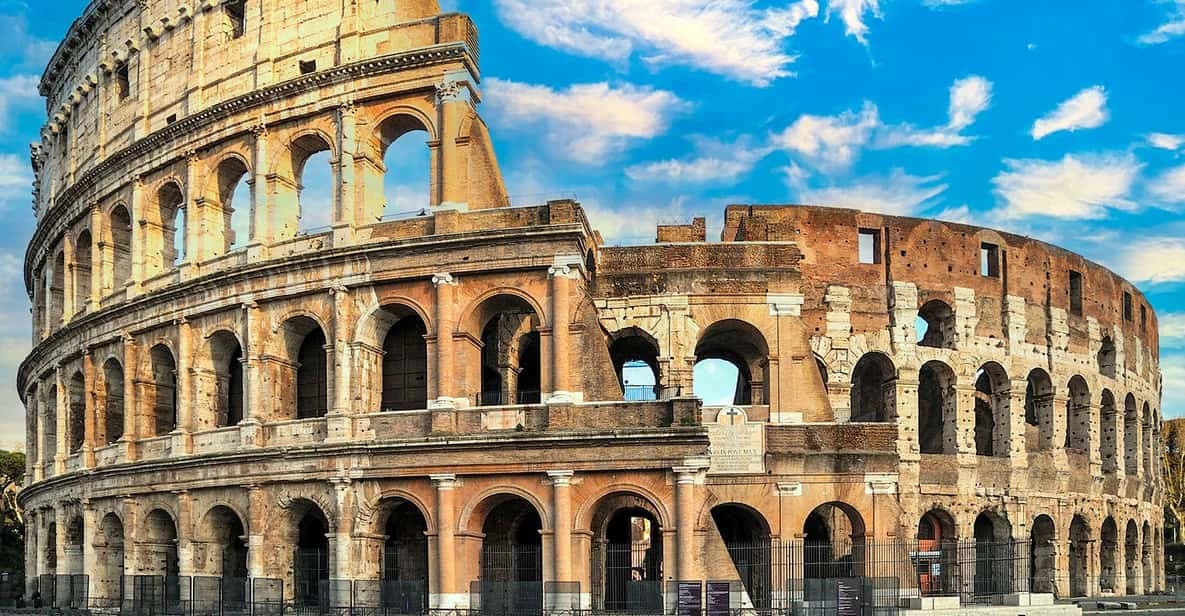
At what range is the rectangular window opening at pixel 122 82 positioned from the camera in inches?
1257

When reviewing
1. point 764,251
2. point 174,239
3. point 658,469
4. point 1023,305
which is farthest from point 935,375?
point 174,239

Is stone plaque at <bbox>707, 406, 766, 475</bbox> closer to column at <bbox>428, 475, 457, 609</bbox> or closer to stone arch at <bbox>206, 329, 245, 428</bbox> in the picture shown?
column at <bbox>428, 475, 457, 609</bbox>

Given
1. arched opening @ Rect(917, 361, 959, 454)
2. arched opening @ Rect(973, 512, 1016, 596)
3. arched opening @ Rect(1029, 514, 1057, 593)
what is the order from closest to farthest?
arched opening @ Rect(973, 512, 1016, 596) → arched opening @ Rect(917, 361, 959, 454) → arched opening @ Rect(1029, 514, 1057, 593)

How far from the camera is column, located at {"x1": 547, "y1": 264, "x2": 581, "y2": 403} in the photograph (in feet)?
78.0

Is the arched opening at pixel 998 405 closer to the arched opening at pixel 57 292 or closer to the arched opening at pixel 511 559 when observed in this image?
the arched opening at pixel 511 559

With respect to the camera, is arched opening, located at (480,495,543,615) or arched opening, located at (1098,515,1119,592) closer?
arched opening, located at (480,495,543,615)

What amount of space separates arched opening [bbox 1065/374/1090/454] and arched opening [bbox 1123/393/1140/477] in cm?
352

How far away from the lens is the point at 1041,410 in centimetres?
3494

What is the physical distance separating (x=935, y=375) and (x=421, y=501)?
15.8 metres

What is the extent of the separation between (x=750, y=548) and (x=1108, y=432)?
18.0m

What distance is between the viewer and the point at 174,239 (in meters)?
30.6

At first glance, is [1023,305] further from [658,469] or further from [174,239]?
[174,239]

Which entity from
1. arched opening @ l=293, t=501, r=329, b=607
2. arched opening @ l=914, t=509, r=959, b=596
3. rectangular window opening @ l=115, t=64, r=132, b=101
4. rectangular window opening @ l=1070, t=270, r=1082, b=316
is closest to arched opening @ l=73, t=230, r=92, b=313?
rectangular window opening @ l=115, t=64, r=132, b=101

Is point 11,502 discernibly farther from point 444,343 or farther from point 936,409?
point 936,409
